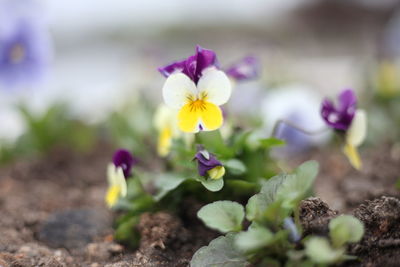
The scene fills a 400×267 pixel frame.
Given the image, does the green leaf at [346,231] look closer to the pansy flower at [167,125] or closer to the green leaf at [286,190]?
the green leaf at [286,190]

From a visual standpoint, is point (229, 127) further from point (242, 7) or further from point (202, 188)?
point (242, 7)

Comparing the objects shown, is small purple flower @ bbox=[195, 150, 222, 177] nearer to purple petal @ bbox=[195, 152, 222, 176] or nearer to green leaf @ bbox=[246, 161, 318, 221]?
purple petal @ bbox=[195, 152, 222, 176]

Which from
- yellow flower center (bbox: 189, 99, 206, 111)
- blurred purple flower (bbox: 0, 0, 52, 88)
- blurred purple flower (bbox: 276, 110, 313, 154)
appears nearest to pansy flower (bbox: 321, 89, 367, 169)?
yellow flower center (bbox: 189, 99, 206, 111)

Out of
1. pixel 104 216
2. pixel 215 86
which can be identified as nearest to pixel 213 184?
pixel 215 86

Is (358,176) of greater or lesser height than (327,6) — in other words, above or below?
below

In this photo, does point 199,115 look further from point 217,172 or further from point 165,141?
point 165,141

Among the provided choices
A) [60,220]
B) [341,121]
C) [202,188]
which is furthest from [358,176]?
[60,220]
